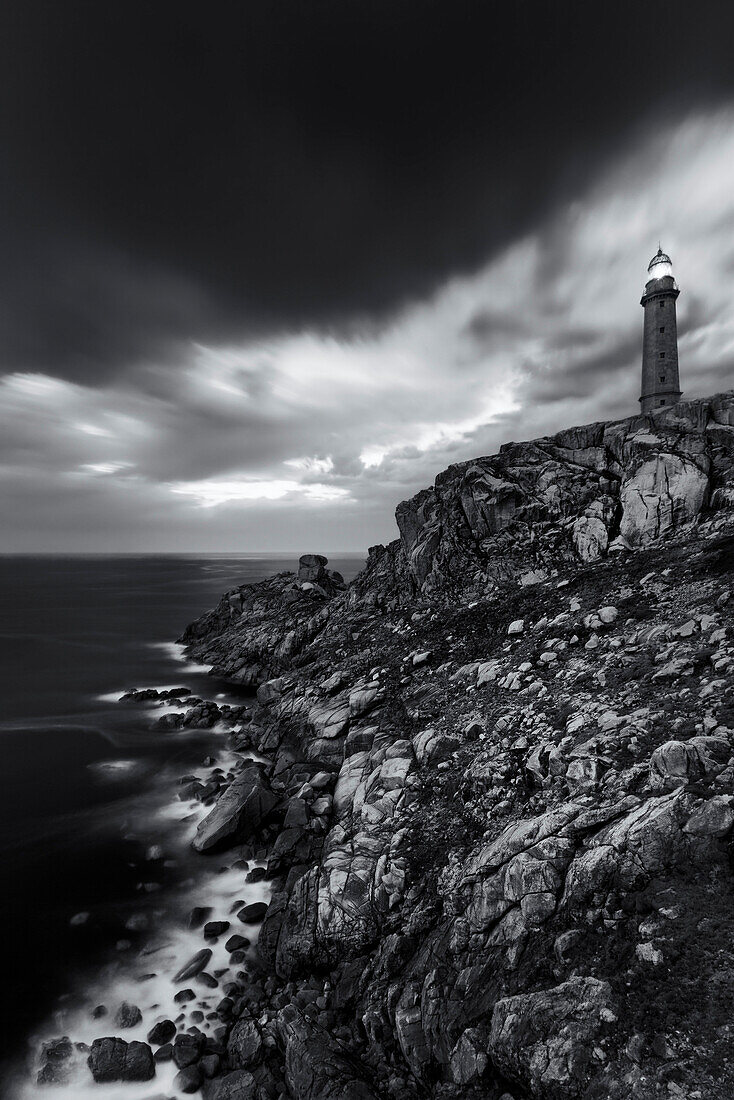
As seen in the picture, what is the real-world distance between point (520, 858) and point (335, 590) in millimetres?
43452

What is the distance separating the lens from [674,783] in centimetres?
961

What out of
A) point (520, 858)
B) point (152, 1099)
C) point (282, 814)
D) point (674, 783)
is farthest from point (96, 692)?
point (674, 783)

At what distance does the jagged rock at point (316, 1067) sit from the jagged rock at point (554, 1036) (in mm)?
3420

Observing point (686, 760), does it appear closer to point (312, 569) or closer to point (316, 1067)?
point (316, 1067)

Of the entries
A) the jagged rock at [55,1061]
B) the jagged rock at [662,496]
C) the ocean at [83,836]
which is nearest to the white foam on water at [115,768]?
the ocean at [83,836]

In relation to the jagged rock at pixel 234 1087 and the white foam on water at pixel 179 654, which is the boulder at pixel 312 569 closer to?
the white foam on water at pixel 179 654

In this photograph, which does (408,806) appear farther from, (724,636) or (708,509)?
(708,509)

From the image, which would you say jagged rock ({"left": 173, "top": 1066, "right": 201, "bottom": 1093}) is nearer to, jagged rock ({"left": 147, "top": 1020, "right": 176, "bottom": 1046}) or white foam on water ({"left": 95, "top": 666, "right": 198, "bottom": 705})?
jagged rock ({"left": 147, "top": 1020, "right": 176, "bottom": 1046})

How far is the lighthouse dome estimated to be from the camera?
135 feet

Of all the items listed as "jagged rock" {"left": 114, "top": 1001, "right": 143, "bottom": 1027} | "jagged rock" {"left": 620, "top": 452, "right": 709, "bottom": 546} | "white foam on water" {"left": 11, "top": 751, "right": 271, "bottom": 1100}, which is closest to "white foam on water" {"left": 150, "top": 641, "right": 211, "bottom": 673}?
"white foam on water" {"left": 11, "top": 751, "right": 271, "bottom": 1100}

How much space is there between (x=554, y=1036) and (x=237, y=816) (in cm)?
1565

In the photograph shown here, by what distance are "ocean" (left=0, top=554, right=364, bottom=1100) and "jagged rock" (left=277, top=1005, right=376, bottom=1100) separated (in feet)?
14.0

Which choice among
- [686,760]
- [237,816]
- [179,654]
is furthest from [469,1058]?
[179,654]

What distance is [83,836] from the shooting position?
68.9ft
